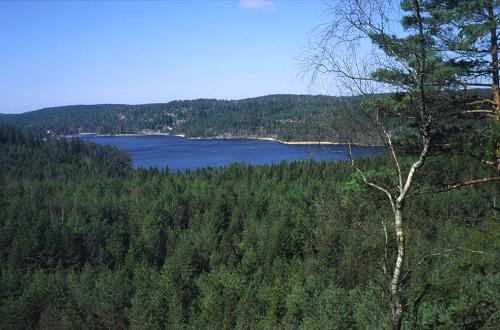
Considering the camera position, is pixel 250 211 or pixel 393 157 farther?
pixel 250 211

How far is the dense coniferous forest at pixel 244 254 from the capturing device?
656 cm

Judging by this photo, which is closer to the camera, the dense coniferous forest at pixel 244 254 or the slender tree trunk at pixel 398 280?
the slender tree trunk at pixel 398 280

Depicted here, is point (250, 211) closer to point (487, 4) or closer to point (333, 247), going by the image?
point (333, 247)

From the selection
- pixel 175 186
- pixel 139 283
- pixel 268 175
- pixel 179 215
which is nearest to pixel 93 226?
pixel 179 215

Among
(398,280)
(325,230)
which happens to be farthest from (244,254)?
(398,280)

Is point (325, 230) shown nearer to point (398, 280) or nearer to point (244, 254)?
point (244, 254)

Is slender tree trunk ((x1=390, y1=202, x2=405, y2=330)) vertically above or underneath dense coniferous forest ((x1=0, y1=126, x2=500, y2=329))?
above

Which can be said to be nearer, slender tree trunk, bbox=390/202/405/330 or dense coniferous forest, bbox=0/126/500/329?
slender tree trunk, bbox=390/202/405/330

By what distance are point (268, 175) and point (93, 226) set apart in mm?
25726

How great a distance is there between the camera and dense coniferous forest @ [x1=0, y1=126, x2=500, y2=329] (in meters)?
6.56

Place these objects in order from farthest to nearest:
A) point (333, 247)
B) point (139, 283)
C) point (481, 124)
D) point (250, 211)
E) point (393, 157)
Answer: point (250, 211) → point (333, 247) → point (139, 283) → point (481, 124) → point (393, 157)

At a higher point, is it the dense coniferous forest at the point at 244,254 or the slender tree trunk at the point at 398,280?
the slender tree trunk at the point at 398,280

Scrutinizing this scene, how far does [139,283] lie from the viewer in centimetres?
2550

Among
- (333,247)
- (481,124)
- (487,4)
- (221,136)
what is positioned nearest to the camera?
(487,4)
